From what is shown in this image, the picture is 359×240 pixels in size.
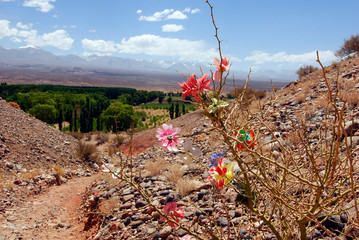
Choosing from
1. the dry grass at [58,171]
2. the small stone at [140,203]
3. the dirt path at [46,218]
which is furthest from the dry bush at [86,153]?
the small stone at [140,203]

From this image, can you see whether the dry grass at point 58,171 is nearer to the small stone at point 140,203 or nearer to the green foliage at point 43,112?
the small stone at point 140,203

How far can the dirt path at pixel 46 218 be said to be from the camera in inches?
170

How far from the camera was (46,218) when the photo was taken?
17.0ft

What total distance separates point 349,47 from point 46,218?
71.6 ft

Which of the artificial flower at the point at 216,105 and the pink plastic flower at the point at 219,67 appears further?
the pink plastic flower at the point at 219,67

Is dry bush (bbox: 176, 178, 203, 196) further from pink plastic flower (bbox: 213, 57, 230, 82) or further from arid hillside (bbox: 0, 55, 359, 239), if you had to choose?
pink plastic flower (bbox: 213, 57, 230, 82)

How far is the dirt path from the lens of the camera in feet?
14.2

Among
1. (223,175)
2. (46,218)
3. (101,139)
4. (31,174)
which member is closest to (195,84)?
(223,175)

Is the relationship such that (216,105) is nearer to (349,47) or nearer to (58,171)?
(58,171)

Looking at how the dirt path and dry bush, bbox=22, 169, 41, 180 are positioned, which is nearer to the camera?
the dirt path

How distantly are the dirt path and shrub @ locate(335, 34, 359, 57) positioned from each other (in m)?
20.6

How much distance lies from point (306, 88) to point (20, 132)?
1238cm

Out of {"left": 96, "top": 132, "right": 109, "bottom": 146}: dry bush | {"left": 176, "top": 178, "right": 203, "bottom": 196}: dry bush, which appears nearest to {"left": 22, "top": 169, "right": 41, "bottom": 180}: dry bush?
{"left": 176, "top": 178, "right": 203, "bottom": 196}: dry bush

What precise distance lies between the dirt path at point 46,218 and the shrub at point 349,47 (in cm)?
2063
